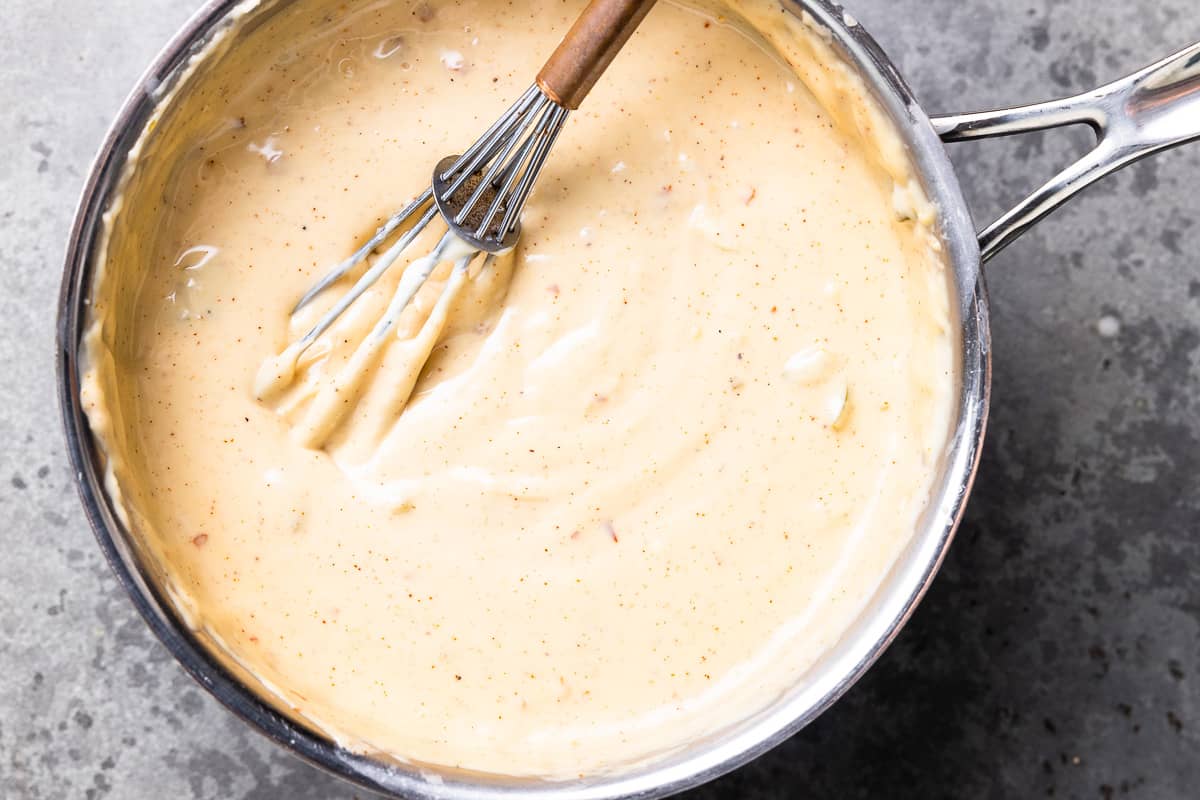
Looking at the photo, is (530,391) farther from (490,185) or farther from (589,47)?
(589,47)

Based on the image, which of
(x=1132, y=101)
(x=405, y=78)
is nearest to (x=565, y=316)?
(x=405, y=78)

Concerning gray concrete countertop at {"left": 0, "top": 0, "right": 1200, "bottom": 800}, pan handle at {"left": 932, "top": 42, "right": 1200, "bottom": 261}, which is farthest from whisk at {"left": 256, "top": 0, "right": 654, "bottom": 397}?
gray concrete countertop at {"left": 0, "top": 0, "right": 1200, "bottom": 800}

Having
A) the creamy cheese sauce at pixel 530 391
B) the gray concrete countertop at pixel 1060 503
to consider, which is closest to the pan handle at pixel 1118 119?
the creamy cheese sauce at pixel 530 391

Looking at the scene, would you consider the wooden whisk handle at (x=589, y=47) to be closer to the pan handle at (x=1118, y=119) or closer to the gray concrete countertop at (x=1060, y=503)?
the pan handle at (x=1118, y=119)

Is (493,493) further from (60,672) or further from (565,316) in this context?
(60,672)

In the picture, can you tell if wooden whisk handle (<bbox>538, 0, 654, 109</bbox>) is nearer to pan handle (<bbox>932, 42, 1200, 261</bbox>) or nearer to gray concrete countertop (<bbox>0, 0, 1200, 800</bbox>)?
pan handle (<bbox>932, 42, 1200, 261</bbox>)

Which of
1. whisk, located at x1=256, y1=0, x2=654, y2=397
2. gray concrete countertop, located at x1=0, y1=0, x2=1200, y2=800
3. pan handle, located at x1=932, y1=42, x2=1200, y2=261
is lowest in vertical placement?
gray concrete countertop, located at x1=0, y1=0, x2=1200, y2=800
